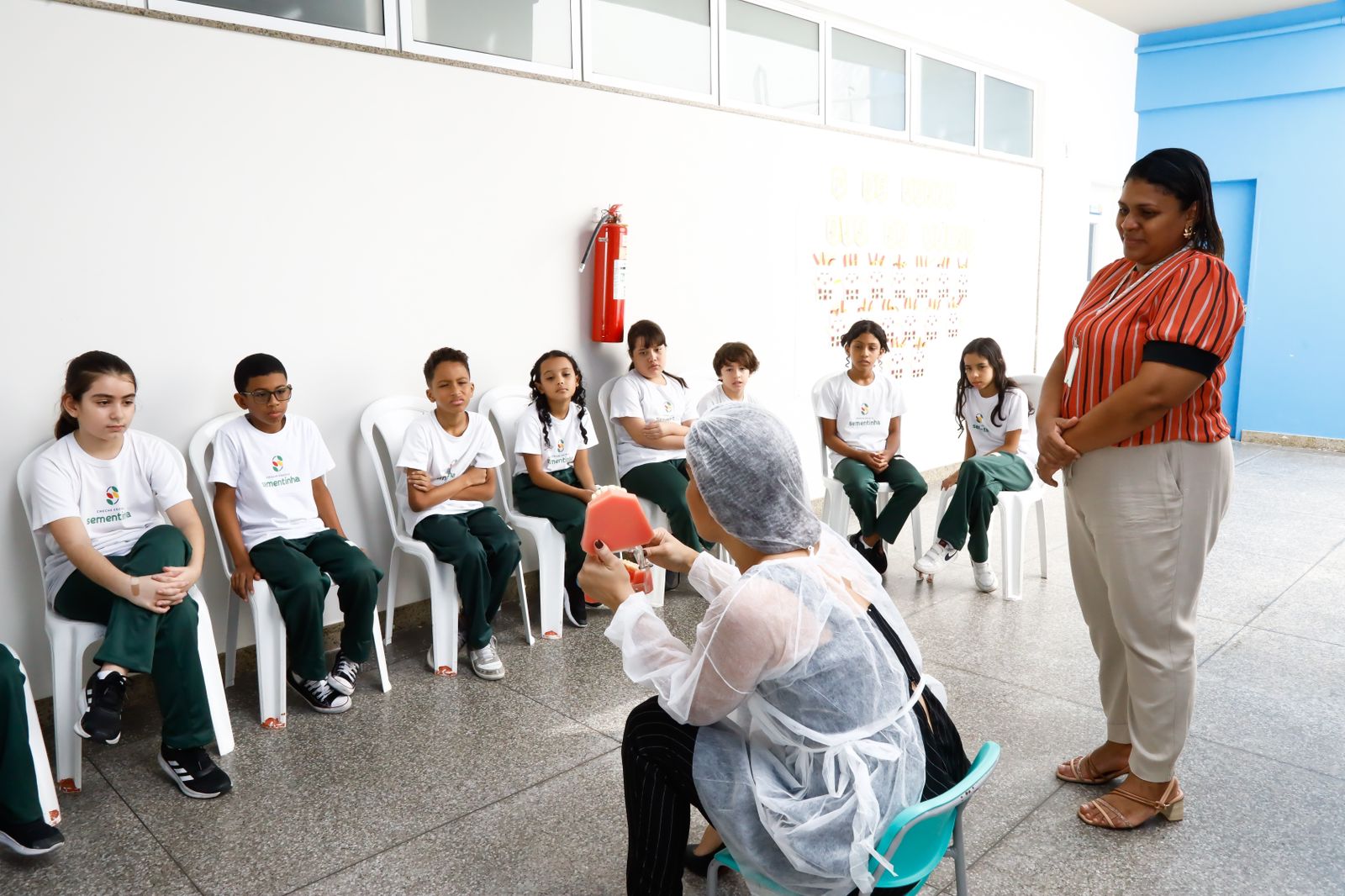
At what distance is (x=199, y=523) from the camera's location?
2729 millimetres

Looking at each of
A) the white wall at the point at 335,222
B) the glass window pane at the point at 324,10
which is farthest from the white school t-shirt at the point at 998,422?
the glass window pane at the point at 324,10

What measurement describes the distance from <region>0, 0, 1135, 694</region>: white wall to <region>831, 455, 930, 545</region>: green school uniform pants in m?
1.00

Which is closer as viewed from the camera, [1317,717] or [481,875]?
[481,875]

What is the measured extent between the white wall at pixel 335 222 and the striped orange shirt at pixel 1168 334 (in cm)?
239

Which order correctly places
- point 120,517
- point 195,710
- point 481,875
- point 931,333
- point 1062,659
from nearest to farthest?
point 481,875
point 195,710
point 120,517
point 1062,659
point 931,333

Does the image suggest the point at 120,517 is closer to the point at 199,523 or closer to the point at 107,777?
the point at 199,523

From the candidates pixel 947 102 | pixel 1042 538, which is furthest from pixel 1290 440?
pixel 1042 538

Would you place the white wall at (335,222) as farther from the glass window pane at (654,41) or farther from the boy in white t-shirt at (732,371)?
the boy in white t-shirt at (732,371)

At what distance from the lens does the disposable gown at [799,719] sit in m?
1.40

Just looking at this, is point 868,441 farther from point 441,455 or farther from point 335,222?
point 335,222

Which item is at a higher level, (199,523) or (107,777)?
(199,523)

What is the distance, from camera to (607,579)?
1687 millimetres

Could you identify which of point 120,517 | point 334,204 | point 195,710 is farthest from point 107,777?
point 334,204

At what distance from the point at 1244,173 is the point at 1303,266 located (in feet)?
3.03
